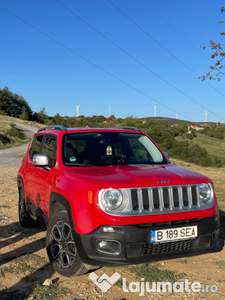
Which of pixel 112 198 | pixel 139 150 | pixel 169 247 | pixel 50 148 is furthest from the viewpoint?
pixel 139 150

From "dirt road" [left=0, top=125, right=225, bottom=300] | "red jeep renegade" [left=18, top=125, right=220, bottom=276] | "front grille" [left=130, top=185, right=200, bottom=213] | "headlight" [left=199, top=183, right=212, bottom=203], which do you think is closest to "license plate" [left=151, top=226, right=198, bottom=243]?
"red jeep renegade" [left=18, top=125, right=220, bottom=276]

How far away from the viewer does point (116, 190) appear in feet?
11.3

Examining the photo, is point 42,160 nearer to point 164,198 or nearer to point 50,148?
point 50,148

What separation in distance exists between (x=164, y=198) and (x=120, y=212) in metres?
0.53

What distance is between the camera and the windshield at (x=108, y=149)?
4.57m

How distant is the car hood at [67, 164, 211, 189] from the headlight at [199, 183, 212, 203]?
0.22ft

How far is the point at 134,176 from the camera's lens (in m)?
3.69

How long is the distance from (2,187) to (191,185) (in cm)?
837

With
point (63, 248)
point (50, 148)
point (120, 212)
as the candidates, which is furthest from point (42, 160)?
point (120, 212)

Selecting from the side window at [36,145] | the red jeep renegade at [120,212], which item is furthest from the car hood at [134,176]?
the side window at [36,145]

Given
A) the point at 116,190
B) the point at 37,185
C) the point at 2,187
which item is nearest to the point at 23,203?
the point at 37,185

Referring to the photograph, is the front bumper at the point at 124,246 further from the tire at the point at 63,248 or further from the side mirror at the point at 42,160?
the side mirror at the point at 42,160

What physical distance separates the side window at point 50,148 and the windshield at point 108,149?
0.75 ft

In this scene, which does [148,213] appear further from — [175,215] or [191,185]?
[191,185]
